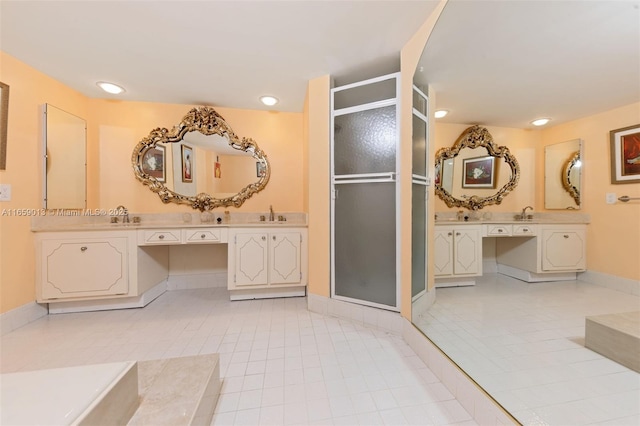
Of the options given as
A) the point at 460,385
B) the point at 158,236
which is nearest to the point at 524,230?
the point at 460,385

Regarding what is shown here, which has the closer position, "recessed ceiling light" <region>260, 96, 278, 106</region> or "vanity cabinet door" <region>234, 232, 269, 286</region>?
"vanity cabinet door" <region>234, 232, 269, 286</region>

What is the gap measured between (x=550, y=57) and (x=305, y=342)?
2175 mm

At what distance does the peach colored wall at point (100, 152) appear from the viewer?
1.96 metres

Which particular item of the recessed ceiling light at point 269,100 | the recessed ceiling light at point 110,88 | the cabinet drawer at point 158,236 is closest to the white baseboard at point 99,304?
the cabinet drawer at point 158,236

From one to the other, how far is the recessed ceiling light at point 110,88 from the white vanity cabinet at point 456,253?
3.38 meters

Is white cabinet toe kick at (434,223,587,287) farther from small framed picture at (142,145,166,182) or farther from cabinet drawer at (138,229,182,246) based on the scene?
small framed picture at (142,145,166,182)

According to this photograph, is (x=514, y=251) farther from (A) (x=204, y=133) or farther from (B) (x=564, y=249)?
(A) (x=204, y=133)

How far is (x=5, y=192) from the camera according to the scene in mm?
1907

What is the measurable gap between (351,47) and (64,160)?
9.75 feet

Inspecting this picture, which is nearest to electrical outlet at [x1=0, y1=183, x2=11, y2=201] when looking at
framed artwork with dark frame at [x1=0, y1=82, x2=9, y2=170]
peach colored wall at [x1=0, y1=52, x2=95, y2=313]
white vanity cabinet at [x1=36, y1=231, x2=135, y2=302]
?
peach colored wall at [x1=0, y1=52, x2=95, y2=313]

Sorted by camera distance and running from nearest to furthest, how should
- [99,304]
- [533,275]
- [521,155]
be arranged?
[521,155]
[533,275]
[99,304]

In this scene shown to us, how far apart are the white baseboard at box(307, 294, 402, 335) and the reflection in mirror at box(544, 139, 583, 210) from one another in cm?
127

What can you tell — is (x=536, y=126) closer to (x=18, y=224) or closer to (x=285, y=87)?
(x=285, y=87)

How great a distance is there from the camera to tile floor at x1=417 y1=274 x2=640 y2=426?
1027 mm
